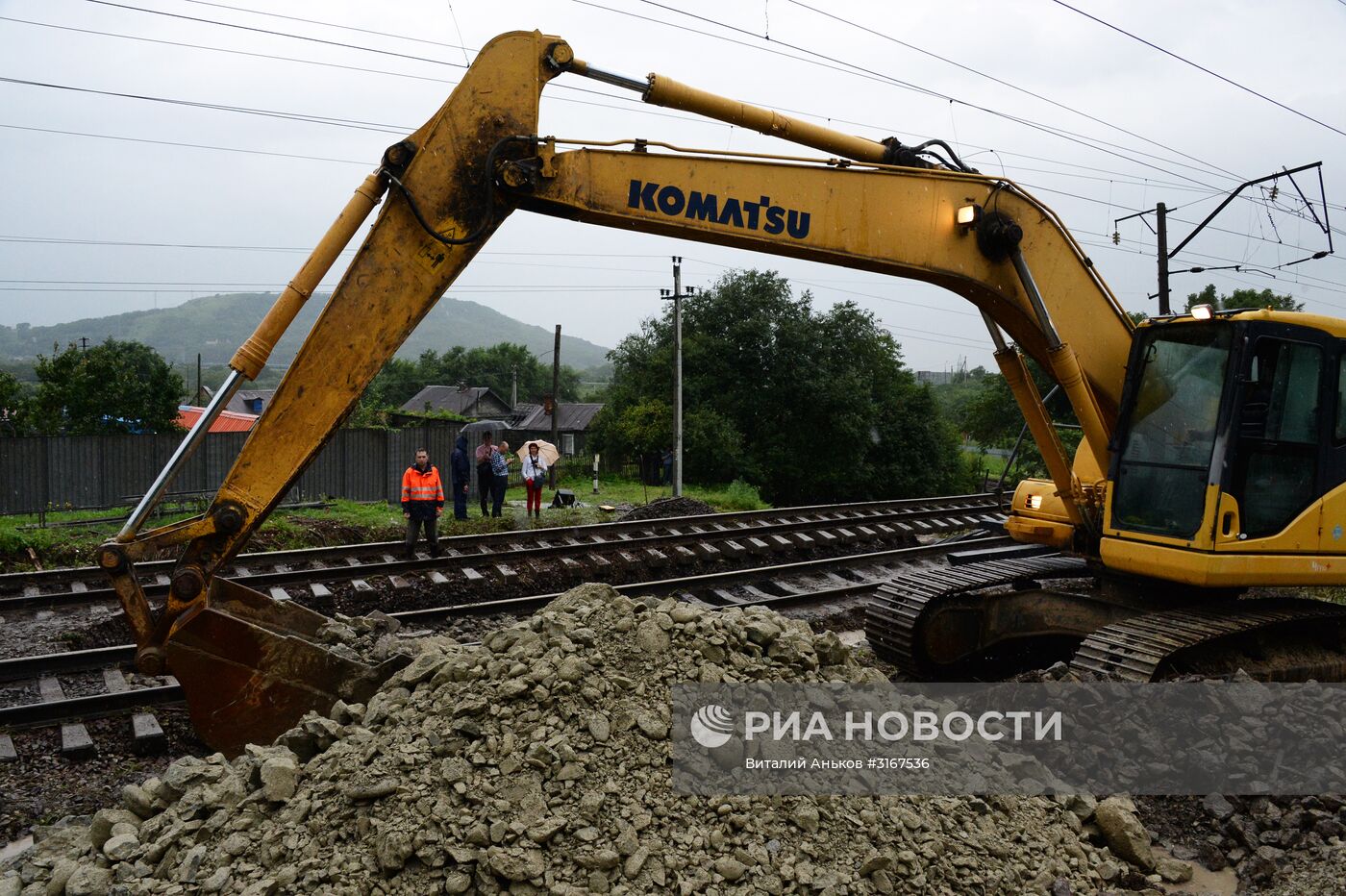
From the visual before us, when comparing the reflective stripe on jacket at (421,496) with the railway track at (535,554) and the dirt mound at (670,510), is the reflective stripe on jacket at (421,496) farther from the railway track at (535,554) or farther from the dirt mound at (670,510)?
the dirt mound at (670,510)

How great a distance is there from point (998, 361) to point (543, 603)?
499cm

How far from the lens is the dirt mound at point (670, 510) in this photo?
604 inches

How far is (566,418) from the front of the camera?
5853cm

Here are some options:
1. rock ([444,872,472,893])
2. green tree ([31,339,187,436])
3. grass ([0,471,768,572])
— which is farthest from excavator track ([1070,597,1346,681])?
green tree ([31,339,187,436])

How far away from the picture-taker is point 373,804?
3941mm

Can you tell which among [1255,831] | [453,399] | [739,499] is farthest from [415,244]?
[453,399]

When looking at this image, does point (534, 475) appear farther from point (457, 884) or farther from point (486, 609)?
point (457, 884)

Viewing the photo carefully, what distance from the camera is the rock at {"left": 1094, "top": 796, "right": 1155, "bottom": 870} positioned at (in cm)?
455

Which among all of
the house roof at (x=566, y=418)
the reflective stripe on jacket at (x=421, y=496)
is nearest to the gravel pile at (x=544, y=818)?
the reflective stripe on jacket at (x=421, y=496)

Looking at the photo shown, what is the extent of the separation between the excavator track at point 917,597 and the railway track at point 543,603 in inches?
36.6

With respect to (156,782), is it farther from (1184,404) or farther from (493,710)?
(1184,404)

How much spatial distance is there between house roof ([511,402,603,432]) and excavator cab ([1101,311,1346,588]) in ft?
162

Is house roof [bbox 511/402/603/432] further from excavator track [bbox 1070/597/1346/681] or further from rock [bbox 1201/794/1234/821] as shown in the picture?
rock [bbox 1201/794/1234/821]

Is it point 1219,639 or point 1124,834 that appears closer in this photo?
point 1124,834
